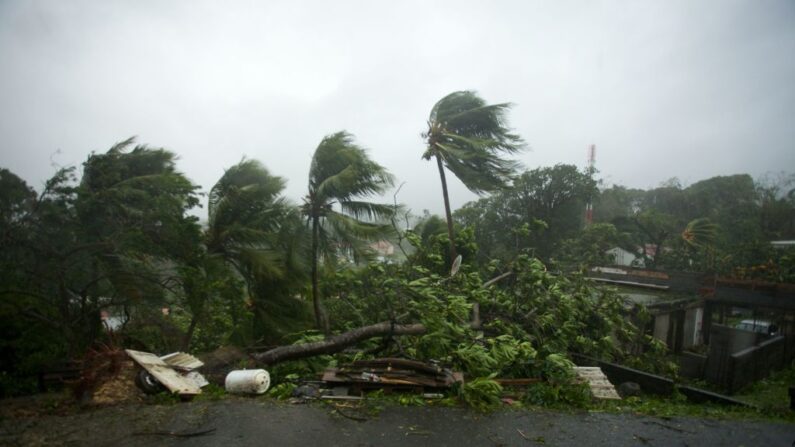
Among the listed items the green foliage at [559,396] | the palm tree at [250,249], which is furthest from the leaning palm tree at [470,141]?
the green foliage at [559,396]

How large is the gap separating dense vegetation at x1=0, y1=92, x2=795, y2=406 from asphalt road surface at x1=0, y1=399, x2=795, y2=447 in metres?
0.69

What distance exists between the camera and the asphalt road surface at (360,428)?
3.88m

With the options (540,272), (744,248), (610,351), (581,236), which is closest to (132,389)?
(540,272)

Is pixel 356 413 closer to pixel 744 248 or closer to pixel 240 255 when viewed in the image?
pixel 240 255

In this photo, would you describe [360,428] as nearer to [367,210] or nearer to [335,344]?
[335,344]

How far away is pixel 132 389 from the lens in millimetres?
5168

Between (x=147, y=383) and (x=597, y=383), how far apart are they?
5708 millimetres

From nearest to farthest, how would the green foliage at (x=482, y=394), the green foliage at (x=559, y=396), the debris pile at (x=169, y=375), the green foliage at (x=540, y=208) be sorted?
1. the green foliage at (x=482, y=394)
2. the green foliage at (x=559, y=396)
3. the debris pile at (x=169, y=375)
4. the green foliage at (x=540, y=208)

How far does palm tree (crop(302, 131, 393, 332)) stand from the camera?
7371 millimetres

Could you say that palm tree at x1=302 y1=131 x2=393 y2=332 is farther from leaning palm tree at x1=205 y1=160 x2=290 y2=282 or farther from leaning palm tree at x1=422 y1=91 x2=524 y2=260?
leaning palm tree at x1=422 y1=91 x2=524 y2=260

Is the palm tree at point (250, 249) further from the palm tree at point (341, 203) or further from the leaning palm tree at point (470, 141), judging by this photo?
the leaning palm tree at point (470, 141)

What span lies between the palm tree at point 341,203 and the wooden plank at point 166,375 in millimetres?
2537

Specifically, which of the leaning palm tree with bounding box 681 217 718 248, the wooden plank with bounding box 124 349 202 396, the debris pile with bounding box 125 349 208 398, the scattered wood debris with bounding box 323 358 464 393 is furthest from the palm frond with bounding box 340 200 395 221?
the leaning palm tree with bounding box 681 217 718 248

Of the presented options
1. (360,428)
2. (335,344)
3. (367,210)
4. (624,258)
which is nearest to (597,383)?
(360,428)
